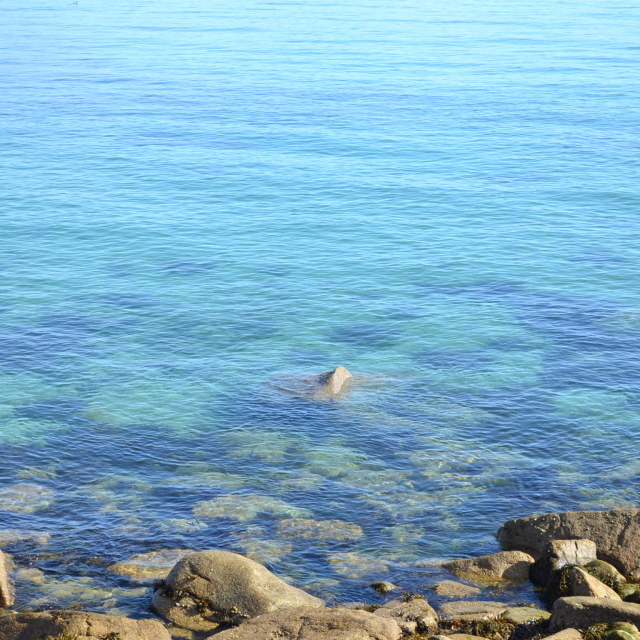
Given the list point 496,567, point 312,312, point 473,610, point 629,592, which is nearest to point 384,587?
point 473,610

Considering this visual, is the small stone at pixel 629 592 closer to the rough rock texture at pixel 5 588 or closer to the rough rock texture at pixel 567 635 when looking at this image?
the rough rock texture at pixel 567 635

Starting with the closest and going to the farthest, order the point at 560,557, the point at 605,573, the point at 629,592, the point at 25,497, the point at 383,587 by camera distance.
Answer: the point at 629,592 < the point at 605,573 < the point at 560,557 < the point at 383,587 < the point at 25,497

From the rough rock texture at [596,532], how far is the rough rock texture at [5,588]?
453 inches

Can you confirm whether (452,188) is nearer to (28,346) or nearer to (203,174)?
(203,174)

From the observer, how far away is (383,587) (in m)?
21.0

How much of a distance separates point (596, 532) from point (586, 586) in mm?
2499

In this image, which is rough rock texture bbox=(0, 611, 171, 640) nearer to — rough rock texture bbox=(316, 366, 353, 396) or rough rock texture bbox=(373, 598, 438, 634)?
rough rock texture bbox=(373, 598, 438, 634)

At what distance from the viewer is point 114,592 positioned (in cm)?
2078

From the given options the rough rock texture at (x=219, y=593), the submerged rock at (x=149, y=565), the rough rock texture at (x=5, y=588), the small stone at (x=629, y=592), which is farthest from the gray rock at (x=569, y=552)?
the rough rock texture at (x=5, y=588)

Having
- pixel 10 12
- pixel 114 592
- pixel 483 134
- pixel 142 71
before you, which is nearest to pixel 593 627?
pixel 114 592

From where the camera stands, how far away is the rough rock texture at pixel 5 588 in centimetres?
1988

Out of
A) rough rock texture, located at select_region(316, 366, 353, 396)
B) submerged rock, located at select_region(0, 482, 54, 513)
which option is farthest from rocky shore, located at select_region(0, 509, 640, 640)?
rough rock texture, located at select_region(316, 366, 353, 396)

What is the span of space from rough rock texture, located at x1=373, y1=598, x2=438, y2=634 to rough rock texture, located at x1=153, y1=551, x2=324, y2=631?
1.67 metres

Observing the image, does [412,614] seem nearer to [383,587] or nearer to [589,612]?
[383,587]
